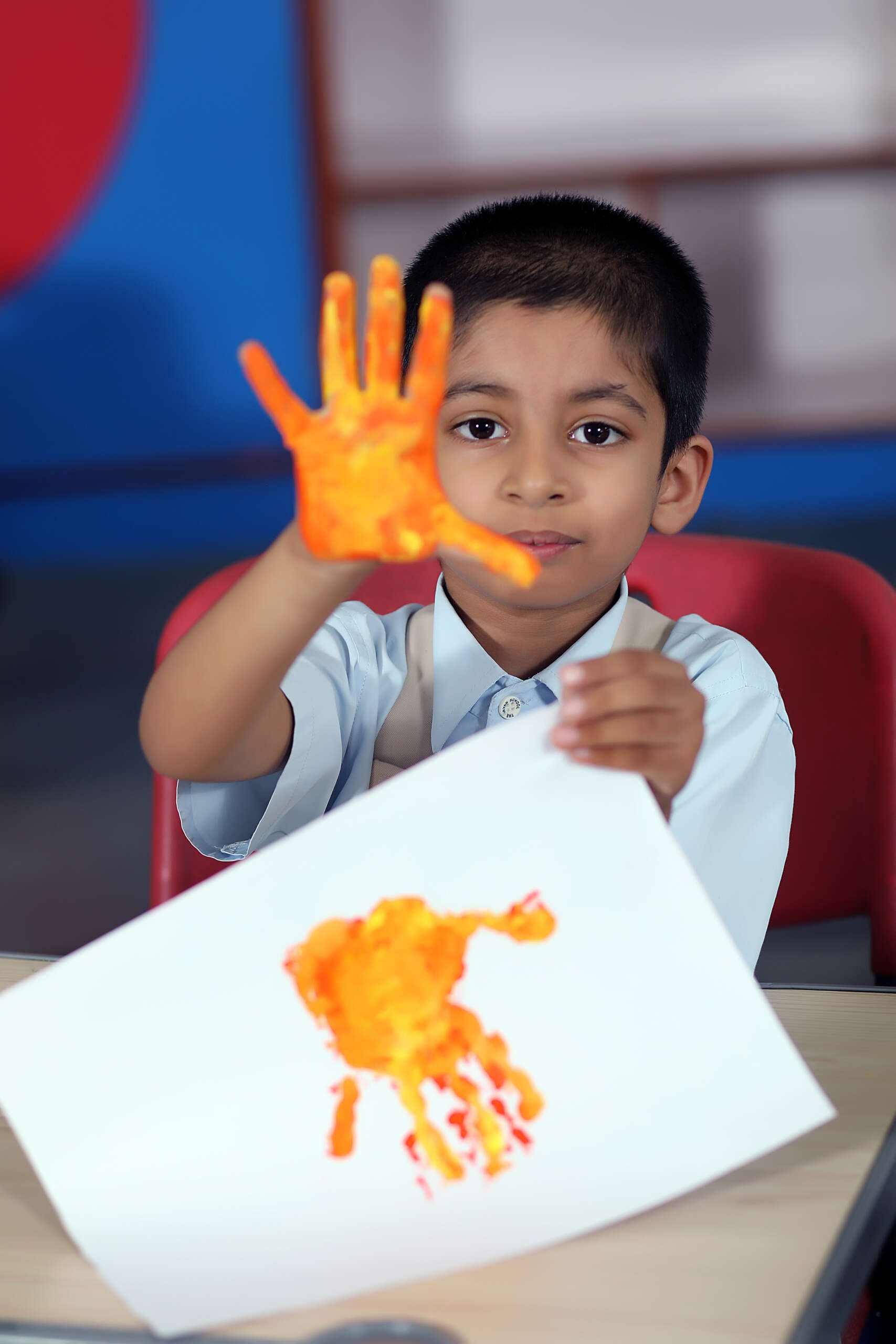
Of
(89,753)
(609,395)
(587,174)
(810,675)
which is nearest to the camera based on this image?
(609,395)

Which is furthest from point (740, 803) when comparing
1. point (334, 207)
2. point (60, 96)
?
point (60, 96)

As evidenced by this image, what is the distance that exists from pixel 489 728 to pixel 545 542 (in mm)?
101

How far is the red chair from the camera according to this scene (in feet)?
2.87

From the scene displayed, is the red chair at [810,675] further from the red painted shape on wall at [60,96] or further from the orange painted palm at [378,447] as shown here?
the red painted shape on wall at [60,96]

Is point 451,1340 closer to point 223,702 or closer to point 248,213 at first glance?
point 223,702

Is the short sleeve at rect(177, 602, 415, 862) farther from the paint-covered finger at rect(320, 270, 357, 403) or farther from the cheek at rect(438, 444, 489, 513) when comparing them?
the paint-covered finger at rect(320, 270, 357, 403)

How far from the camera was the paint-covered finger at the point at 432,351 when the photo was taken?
0.43 metres

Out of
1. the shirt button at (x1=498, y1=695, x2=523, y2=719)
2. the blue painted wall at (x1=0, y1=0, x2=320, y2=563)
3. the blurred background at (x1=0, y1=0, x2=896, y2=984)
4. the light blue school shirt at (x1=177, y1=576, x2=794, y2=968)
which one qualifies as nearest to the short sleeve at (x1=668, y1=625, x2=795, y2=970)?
the light blue school shirt at (x1=177, y1=576, x2=794, y2=968)

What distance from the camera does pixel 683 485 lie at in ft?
2.72

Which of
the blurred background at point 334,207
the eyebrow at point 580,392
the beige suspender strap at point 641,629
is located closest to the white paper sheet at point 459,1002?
the eyebrow at point 580,392

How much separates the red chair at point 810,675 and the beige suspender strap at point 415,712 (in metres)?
0.12

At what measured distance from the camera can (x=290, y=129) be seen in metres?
3.71

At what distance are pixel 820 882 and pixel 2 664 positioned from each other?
2528mm

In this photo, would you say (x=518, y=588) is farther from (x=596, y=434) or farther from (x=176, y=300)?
(x=176, y=300)
